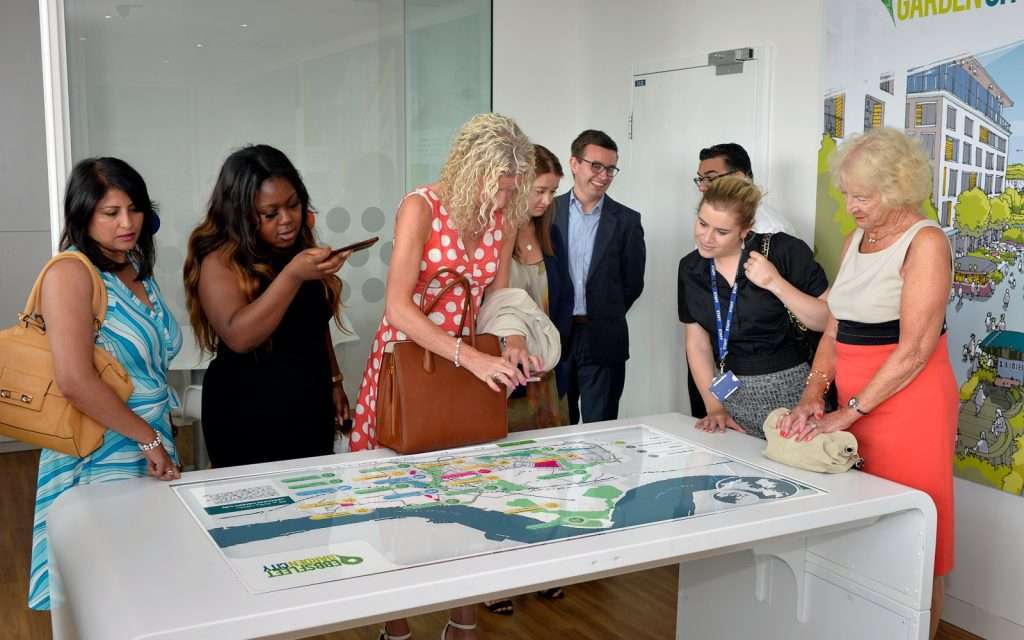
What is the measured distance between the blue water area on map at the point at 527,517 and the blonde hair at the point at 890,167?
791mm

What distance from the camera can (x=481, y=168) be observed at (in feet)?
8.16

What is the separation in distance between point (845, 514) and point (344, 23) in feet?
11.3

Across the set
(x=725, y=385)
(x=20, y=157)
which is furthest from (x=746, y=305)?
(x=20, y=157)

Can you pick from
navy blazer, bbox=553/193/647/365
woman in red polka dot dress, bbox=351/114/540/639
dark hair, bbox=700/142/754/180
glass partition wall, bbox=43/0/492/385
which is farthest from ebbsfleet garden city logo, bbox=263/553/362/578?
glass partition wall, bbox=43/0/492/385

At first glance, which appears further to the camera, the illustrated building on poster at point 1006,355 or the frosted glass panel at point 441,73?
the frosted glass panel at point 441,73

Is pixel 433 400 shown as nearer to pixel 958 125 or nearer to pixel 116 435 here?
pixel 116 435

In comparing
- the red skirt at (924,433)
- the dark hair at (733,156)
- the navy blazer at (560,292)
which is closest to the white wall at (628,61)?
the dark hair at (733,156)

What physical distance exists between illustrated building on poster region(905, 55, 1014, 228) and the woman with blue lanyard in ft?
3.18

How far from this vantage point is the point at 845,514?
2090 millimetres

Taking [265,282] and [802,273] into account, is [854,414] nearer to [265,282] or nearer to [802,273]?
[802,273]

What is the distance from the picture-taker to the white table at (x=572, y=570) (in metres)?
1.52

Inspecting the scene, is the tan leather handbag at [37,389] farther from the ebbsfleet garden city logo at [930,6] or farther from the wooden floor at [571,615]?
the ebbsfleet garden city logo at [930,6]

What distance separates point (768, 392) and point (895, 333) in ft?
1.39

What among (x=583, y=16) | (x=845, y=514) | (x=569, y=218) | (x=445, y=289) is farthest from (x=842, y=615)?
(x=583, y=16)
